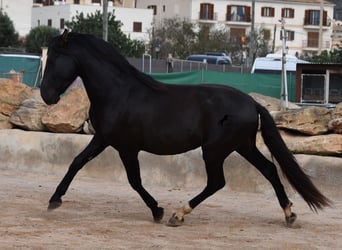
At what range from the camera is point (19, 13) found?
91188mm

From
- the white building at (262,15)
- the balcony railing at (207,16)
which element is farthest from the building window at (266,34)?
the balcony railing at (207,16)

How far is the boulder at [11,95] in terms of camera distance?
15640 millimetres

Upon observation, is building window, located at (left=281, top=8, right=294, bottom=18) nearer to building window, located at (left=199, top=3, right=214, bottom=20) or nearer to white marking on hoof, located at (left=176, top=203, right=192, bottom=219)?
building window, located at (left=199, top=3, right=214, bottom=20)

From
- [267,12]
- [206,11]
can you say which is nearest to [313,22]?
[267,12]

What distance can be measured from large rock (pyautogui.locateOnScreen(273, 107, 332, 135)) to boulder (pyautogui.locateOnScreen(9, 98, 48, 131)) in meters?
4.18

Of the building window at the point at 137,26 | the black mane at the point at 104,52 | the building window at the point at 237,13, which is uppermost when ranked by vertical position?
the building window at the point at 237,13

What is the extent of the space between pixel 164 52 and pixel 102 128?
2571 inches

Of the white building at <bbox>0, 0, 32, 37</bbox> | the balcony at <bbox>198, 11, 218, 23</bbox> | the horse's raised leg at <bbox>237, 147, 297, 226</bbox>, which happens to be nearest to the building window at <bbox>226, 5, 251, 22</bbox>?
the balcony at <bbox>198, 11, 218, 23</bbox>

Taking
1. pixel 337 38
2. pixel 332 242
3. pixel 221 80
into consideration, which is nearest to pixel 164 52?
pixel 337 38

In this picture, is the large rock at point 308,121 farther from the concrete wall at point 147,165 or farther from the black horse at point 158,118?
the black horse at point 158,118

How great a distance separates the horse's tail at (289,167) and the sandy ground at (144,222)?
1.07ft

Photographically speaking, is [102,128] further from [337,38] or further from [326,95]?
[337,38]

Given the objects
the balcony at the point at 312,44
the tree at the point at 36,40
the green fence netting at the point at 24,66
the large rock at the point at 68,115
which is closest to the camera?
the large rock at the point at 68,115

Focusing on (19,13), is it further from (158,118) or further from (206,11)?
(158,118)
